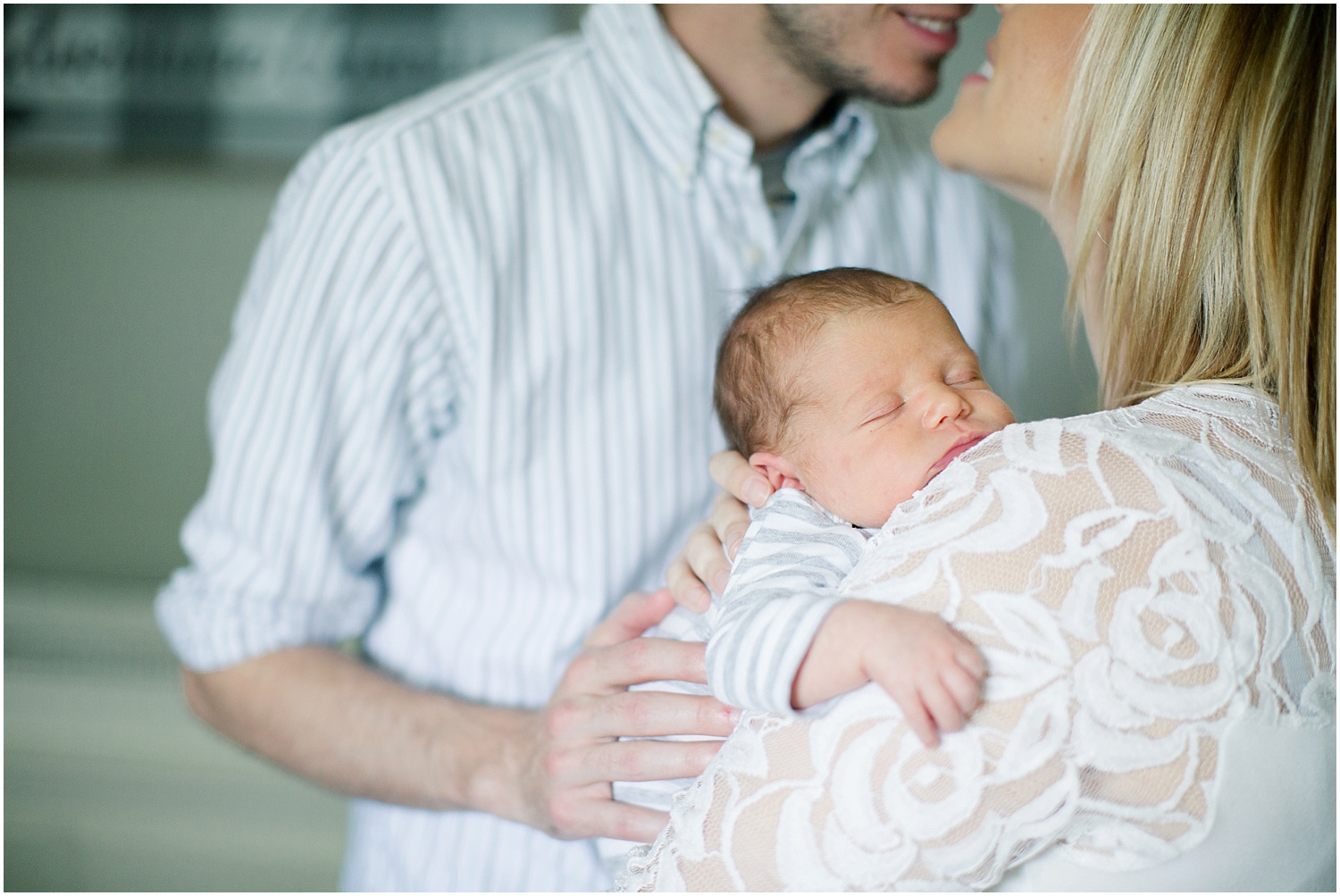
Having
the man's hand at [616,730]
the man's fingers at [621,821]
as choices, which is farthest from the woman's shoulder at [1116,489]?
the man's fingers at [621,821]

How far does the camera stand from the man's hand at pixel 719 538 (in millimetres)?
885

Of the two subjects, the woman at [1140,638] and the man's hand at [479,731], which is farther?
the man's hand at [479,731]

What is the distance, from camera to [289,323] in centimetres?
117

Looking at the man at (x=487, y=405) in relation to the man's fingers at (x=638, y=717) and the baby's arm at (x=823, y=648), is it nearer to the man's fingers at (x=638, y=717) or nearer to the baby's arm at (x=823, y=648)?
the man's fingers at (x=638, y=717)

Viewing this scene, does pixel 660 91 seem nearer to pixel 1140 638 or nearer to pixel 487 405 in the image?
pixel 487 405

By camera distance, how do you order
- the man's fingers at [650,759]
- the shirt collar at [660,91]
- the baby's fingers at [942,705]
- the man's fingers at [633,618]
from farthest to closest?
the shirt collar at [660,91]
the man's fingers at [633,618]
the man's fingers at [650,759]
the baby's fingers at [942,705]

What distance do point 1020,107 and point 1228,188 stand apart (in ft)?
0.77

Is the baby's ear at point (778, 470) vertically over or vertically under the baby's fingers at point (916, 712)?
over

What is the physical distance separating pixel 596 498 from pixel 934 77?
2.32ft

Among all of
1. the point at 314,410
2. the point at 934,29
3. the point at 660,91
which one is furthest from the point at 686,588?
the point at 934,29

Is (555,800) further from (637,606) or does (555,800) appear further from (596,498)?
(596,498)

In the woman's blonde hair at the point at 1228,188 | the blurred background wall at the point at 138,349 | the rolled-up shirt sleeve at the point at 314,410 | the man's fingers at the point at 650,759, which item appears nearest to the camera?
the woman's blonde hair at the point at 1228,188

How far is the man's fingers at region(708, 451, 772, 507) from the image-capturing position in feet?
2.86

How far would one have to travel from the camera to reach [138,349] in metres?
2.53
